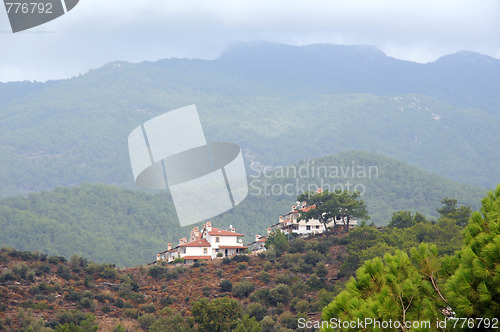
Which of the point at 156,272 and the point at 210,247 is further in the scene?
the point at 210,247

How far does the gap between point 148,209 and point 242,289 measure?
98027 mm

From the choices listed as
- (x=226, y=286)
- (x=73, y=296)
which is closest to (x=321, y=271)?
(x=226, y=286)

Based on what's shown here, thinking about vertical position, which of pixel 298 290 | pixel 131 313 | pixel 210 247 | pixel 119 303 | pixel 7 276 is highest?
pixel 7 276

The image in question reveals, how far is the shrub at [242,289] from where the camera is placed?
46906 mm

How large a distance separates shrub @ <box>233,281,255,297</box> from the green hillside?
6630cm

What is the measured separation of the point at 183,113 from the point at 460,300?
61.7ft

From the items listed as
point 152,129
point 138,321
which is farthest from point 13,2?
point 138,321

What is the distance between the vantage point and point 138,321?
40938 mm

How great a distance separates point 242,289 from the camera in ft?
154

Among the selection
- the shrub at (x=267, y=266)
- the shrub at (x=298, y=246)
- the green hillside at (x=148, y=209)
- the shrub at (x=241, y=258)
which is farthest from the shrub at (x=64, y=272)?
the green hillside at (x=148, y=209)

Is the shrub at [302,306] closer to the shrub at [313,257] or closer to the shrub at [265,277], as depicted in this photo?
the shrub at [265,277]

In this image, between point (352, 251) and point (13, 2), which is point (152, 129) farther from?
point (352, 251)

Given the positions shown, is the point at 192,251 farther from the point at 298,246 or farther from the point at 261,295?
the point at 261,295

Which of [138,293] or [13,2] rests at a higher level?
[13,2]
